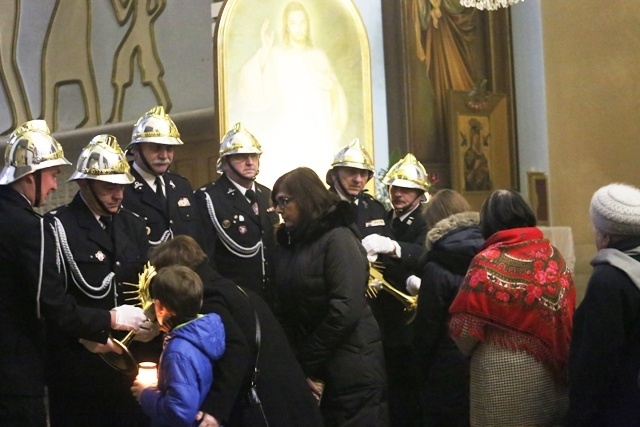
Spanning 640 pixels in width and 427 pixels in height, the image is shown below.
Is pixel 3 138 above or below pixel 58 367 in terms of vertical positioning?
above

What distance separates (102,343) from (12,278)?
48cm

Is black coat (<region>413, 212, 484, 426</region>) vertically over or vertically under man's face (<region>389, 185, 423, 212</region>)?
under

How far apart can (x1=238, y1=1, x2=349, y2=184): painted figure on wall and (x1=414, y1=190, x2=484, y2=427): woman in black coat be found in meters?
3.53

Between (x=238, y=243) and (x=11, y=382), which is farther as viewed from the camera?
(x=238, y=243)

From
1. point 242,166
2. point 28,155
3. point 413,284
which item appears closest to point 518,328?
point 413,284

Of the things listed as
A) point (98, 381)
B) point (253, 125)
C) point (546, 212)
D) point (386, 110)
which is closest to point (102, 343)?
point (98, 381)

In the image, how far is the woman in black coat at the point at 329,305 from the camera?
4.17 meters

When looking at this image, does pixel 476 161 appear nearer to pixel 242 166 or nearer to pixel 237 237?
pixel 242 166

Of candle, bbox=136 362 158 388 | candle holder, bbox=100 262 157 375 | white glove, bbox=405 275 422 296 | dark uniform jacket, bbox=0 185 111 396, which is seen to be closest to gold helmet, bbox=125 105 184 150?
candle holder, bbox=100 262 157 375

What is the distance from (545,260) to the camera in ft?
12.9

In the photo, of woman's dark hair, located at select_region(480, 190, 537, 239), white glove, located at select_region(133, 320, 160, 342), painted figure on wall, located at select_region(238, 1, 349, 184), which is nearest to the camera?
woman's dark hair, located at select_region(480, 190, 537, 239)

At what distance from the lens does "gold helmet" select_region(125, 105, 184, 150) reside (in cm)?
529

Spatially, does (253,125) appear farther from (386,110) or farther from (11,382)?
(11,382)

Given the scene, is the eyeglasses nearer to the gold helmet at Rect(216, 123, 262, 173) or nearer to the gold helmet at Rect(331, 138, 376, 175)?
the gold helmet at Rect(216, 123, 262, 173)
